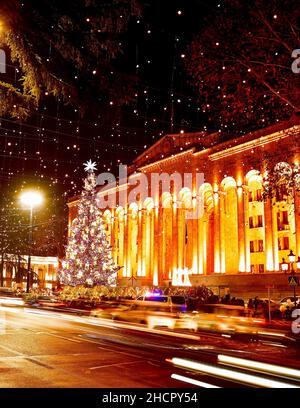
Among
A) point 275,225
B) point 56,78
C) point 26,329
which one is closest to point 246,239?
point 275,225

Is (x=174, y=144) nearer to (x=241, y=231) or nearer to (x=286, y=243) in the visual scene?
(x=241, y=231)

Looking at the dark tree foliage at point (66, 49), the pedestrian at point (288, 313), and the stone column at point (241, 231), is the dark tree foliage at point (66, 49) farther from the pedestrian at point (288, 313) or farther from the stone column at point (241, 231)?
the stone column at point (241, 231)

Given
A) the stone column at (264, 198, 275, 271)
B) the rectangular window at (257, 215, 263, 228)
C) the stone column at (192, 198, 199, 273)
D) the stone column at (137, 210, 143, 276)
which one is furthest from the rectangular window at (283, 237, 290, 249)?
the stone column at (137, 210, 143, 276)

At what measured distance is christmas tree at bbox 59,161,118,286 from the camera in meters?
41.6

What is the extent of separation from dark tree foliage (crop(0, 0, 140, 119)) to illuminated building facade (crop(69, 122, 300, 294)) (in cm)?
2650

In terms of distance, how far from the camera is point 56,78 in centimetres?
759

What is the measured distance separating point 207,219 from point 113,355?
36.8m

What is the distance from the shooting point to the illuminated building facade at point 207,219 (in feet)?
131
